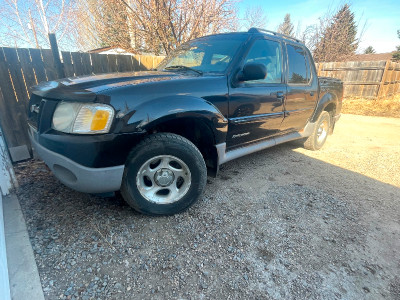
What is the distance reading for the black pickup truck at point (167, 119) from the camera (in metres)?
1.80

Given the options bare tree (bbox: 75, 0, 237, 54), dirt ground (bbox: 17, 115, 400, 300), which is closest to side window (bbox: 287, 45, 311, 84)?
dirt ground (bbox: 17, 115, 400, 300)

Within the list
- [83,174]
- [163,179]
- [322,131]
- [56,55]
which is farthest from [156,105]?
[322,131]

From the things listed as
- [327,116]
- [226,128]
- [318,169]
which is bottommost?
[318,169]

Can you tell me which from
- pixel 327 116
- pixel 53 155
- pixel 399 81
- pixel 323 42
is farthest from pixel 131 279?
pixel 323 42

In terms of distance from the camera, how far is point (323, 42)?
18516 millimetres

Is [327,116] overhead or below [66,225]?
overhead

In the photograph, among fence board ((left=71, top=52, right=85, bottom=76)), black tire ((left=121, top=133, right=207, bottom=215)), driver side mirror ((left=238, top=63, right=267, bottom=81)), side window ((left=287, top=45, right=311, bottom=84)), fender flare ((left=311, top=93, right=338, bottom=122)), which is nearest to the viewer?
black tire ((left=121, top=133, right=207, bottom=215))

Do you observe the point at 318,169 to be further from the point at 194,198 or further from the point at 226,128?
the point at 194,198

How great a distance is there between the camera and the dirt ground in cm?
158

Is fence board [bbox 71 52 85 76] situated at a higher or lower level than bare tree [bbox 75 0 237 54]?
lower

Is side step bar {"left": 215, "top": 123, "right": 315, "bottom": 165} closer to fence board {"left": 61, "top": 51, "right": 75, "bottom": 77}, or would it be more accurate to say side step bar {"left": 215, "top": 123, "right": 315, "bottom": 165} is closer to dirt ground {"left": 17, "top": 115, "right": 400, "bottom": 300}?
dirt ground {"left": 17, "top": 115, "right": 400, "bottom": 300}

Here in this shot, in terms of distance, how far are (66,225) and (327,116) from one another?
16.0 feet

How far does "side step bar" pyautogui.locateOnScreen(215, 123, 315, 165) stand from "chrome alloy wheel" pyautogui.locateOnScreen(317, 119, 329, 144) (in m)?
0.56

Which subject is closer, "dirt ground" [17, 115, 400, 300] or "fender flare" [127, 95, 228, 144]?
"dirt ground" [17, 115, 400, 300]
